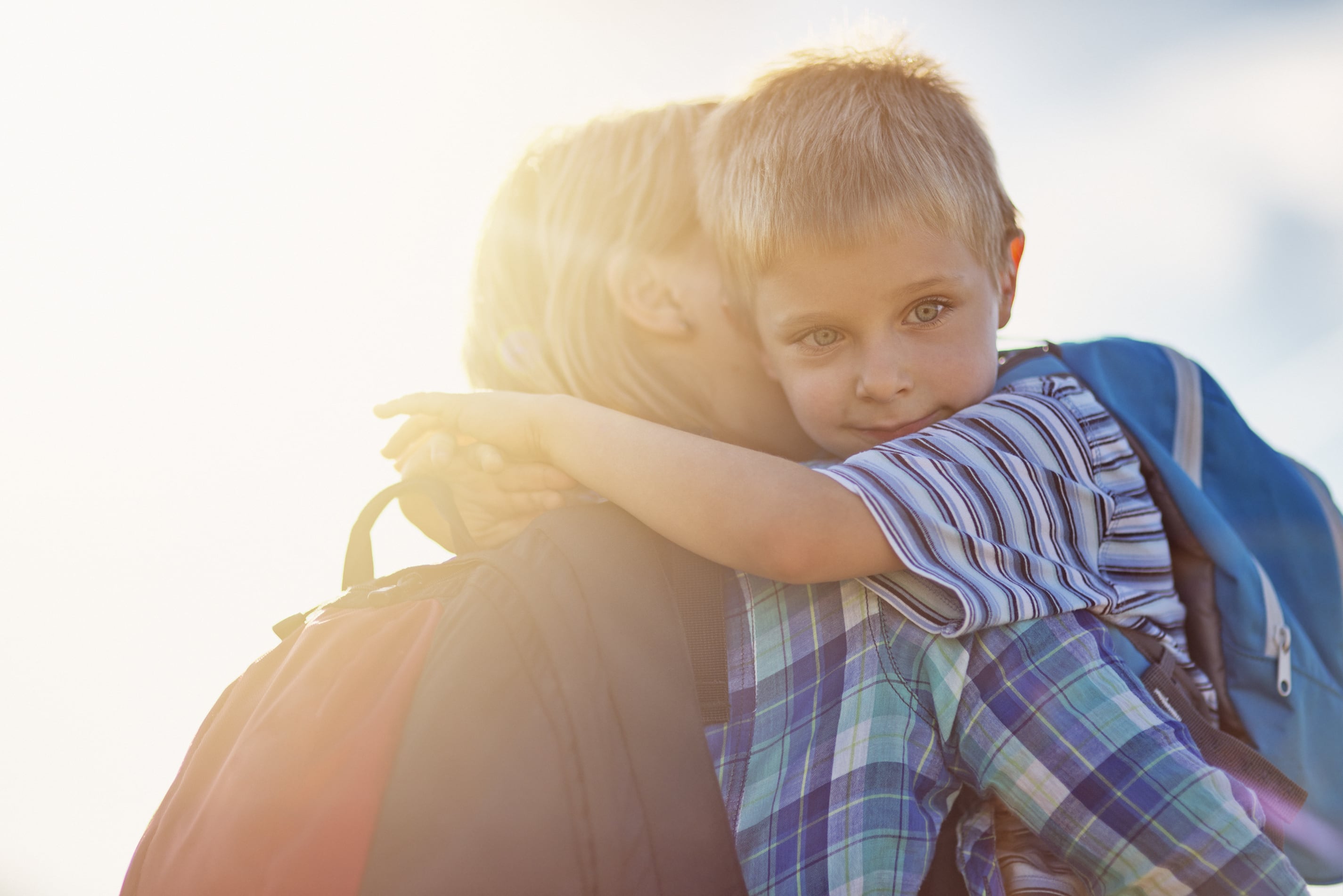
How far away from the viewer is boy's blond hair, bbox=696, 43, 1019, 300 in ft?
5.15

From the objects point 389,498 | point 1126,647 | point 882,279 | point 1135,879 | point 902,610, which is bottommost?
point 1135,879

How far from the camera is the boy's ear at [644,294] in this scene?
2.05m

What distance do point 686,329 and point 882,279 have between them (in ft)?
1.94

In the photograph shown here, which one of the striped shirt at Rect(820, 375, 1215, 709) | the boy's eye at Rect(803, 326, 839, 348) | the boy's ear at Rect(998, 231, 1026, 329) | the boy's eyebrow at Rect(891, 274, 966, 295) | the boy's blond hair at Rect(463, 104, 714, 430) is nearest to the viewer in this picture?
the striped shirt at Rect(820, 375, 1215, 709)

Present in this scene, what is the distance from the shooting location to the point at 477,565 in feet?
4.46

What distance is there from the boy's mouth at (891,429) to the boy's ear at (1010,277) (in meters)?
0.32

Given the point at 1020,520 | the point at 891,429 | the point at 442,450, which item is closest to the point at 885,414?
the point at 891,429

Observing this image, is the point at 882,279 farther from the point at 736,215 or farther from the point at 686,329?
the point at 686,329

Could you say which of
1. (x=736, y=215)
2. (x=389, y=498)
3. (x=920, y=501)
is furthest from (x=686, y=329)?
(x=920, y=501)

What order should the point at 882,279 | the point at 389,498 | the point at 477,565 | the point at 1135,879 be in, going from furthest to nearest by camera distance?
the point at 389,498 → the point at 882,279 → the point at 477,565 → the point at 1135,879

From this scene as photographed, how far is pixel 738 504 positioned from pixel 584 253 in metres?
1.07

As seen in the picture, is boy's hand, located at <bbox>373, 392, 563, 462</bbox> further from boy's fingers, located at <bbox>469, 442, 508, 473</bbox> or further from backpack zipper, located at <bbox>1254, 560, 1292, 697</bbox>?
backpack zipper, located at <bbox>1254, 560, 1292, 697</bbox>

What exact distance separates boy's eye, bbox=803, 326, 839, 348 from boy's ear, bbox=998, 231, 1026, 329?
39 cm

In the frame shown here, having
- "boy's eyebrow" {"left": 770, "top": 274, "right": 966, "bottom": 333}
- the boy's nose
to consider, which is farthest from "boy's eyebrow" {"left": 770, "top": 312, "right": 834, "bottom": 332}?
the boy's nose
